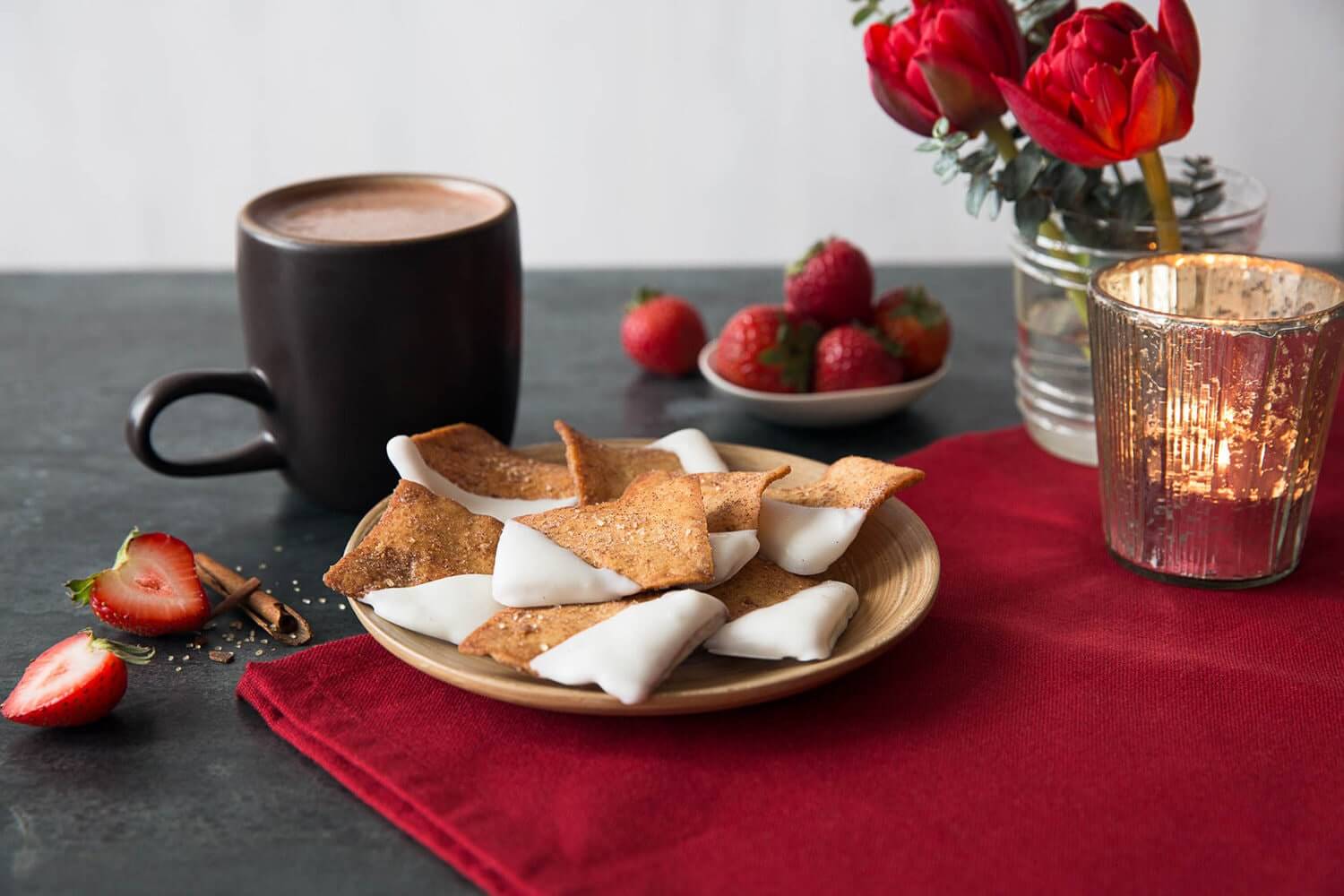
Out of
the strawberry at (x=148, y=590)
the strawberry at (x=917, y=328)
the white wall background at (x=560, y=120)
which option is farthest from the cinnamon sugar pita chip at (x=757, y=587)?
the white wall background at (x=560, y=120)

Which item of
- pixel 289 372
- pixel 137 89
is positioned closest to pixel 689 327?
pixel 289 372

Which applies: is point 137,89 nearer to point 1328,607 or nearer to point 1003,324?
point 1003,324

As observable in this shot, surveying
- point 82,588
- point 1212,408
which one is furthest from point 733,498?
point 82,588

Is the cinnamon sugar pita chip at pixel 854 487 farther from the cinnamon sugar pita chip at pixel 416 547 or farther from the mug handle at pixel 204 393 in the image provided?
the mug handle at pixel 204 393

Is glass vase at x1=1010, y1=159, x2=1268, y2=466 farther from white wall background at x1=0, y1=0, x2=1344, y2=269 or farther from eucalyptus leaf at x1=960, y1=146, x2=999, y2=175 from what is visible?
white wall background at x1=0, y1=0, x2=1344, y2=269

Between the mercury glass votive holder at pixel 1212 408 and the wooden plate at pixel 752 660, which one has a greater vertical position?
the mercury glass votive holder at pixel 1212 408

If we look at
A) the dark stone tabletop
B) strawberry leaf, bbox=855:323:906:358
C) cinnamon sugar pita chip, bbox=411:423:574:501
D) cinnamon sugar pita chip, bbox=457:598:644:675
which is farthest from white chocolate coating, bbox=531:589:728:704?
strawberry leaf, bbox=855:323:906:358

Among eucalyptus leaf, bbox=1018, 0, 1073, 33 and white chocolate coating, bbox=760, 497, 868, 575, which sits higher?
eucalyptus leaf, bbox=1018, 0, 1073, 33
